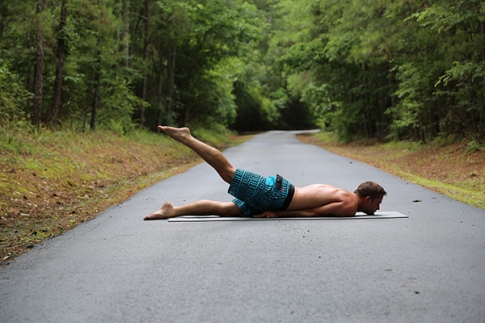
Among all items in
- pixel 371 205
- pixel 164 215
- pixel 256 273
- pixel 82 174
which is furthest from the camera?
pixel 82 174

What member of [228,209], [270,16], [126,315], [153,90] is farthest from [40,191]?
[270,16]

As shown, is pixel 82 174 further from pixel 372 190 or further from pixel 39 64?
pixel 372 190

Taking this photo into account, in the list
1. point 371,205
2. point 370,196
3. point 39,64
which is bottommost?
point 371,205

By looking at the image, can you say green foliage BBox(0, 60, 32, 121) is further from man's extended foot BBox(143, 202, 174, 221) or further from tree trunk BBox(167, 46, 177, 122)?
tree trunk BBox(167, 46, 177, 122)

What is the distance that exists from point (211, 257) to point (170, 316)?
1481 mm

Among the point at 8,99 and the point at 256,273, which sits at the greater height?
the point at 8,99

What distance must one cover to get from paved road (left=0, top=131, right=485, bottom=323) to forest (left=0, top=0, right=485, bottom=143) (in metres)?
8.82

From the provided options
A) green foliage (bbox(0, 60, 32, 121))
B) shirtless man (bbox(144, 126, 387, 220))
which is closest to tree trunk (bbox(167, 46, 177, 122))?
green foliage (bbox(0, 60, 32, 121))

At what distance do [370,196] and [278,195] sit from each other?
1.17m

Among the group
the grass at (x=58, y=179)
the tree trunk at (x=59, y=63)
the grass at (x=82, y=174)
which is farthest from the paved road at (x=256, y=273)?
the tree trunk at (x=59, y=63)

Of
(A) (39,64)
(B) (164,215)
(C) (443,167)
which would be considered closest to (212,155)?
(B) (164,215)

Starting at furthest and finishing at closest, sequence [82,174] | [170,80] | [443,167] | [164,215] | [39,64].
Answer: [170,80]
[443,167]
[39,64]
[82,174]
[164,215]

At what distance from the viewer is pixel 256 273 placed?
422 centimetres

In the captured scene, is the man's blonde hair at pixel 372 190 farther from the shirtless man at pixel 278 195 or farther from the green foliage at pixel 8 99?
the green foliage at pixel 8 99
